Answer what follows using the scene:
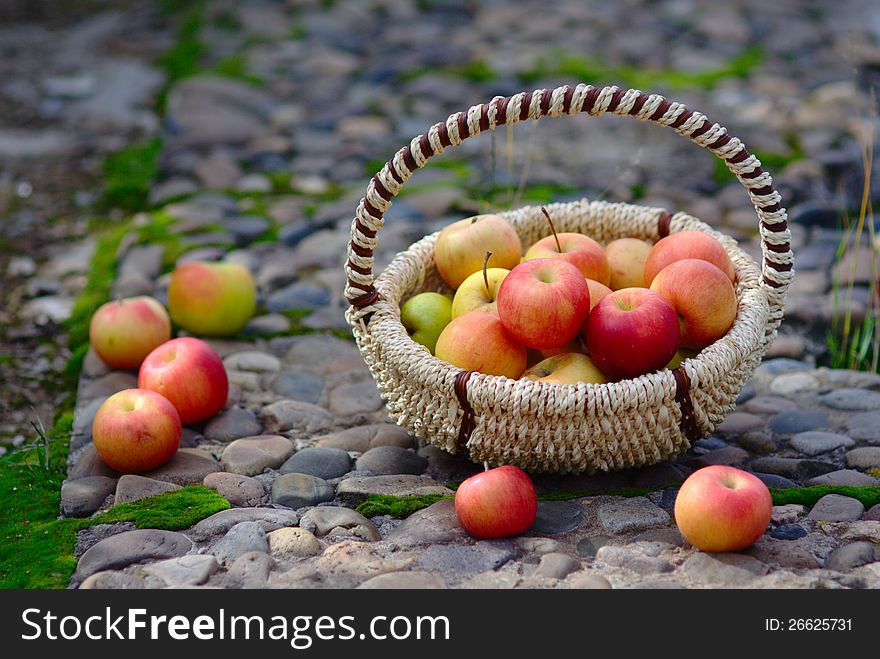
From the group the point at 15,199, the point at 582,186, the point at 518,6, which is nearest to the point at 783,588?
the point at 582,186

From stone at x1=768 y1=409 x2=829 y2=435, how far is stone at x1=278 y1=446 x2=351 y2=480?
1334 mm

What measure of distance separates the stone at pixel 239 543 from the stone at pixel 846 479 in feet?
4.86

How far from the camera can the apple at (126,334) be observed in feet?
11.2

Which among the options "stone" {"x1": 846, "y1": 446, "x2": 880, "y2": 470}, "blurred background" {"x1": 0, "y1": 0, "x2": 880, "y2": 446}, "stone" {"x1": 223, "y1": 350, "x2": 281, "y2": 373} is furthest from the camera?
"blurred background" {"x1": 0, "y1": 0, "x2": 880, "y2": 446}

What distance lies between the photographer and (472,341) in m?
2.64

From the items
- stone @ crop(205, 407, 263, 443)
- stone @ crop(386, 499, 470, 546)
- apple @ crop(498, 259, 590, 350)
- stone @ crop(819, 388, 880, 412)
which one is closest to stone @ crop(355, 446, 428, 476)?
stone @ crop(386, 499, 470, 546)

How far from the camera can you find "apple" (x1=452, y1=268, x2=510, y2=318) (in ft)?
9.34

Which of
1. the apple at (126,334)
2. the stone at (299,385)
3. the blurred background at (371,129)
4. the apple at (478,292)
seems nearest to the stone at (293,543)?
the apple at (478,292)

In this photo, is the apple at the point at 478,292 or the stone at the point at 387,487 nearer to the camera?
the stone at the point at 387,487

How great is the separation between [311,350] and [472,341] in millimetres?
1143

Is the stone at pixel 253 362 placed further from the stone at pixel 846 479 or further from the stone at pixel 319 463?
the stone at pixel 846 479

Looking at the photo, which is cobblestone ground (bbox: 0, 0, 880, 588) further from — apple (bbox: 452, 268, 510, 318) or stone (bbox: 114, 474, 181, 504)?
apple (bbox: 452, 268, 510, 318)
